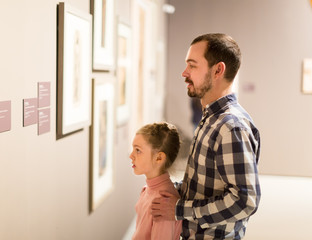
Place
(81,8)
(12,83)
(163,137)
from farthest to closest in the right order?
(81,8) → (163,137) → (12,83)

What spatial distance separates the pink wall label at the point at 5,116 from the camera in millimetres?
1635

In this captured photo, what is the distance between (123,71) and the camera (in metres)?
3.94

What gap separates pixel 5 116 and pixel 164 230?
0.89 m

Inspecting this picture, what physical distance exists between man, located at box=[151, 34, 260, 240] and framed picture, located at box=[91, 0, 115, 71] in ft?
3.96

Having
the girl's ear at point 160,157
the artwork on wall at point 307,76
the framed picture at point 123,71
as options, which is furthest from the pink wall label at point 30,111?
the artwork on wall at point 307,76

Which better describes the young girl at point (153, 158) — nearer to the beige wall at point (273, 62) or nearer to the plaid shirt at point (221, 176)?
the plaid shirt at point (221, 176)

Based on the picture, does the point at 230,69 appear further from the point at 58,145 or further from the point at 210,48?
the point at 58,145

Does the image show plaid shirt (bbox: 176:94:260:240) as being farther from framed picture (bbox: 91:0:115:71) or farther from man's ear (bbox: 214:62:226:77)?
framed picture (bbox: 91:0:115:71)

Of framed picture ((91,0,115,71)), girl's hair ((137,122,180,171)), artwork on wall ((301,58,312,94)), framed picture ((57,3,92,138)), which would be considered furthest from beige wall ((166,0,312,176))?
girl's hair ((137,122,180,171))

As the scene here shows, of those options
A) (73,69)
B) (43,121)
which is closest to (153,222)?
(43,121)

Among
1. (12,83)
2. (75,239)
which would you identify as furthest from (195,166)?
(75,239)

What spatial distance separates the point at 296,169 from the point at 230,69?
21.4ft

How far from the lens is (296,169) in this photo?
7824 mm

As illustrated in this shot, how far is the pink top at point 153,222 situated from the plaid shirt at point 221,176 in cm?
6
